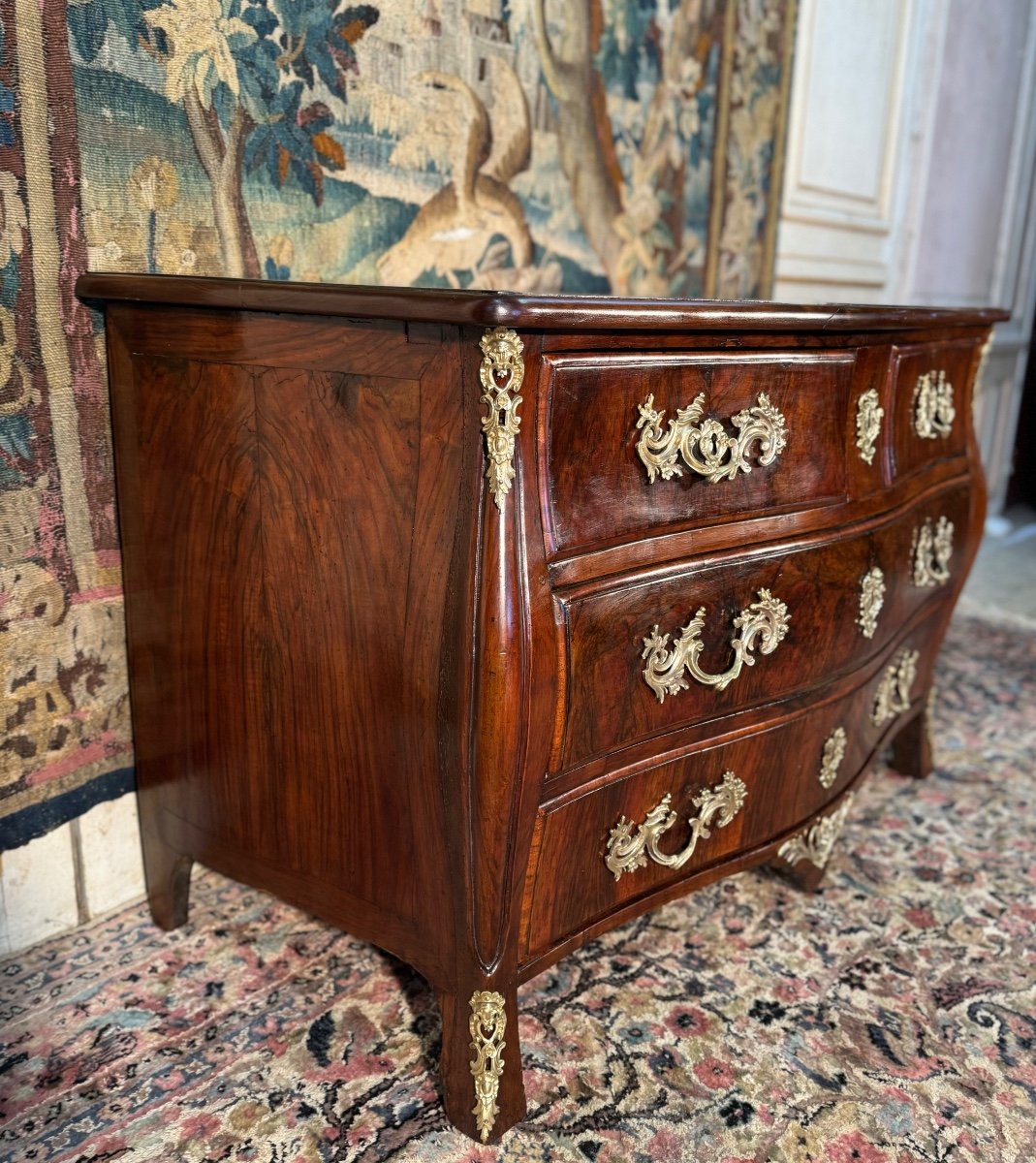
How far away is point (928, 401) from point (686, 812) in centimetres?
86

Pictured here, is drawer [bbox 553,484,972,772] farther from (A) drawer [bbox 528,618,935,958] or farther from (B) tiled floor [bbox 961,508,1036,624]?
(B) tiled floor [bbox 961,508,1036,624]

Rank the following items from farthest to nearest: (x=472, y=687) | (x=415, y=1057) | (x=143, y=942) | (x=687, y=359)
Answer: (x=143, y=942) < (x=415, y=1057) < (x=687, y=359) < (x=472, y=687)

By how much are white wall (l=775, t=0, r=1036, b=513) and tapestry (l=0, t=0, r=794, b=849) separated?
0.93m

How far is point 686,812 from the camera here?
1364 millimetres

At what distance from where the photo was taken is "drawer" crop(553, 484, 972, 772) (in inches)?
45.3

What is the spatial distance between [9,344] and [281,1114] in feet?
3.36

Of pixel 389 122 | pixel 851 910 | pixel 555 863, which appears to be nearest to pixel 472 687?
pixel 555 863

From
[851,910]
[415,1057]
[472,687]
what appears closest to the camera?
[472,687]

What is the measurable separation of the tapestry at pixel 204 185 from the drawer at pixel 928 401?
0.83 metres

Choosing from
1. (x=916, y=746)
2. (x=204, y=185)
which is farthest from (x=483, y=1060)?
(x=916, y=746)

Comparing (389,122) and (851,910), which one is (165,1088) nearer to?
(851,910)

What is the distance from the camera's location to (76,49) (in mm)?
1312

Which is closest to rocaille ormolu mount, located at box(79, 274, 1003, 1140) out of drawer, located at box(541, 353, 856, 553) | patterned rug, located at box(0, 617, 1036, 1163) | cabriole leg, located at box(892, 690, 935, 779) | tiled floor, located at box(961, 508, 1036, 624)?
drawer, located at box(541, 353, 856, 553)

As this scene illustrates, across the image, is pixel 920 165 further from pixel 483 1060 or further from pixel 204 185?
pixel 483 1060
